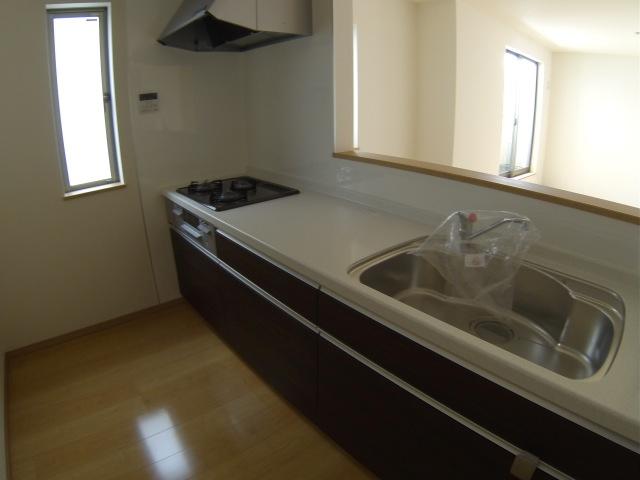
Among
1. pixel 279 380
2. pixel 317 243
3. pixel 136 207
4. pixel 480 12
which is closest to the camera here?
pixel 317 243

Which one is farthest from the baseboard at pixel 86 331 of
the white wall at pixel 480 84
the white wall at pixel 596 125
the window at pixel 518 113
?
the white wall at pixel 596 125

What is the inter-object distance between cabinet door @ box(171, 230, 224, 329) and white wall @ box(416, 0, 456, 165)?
3329 millimetres

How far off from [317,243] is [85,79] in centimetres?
179

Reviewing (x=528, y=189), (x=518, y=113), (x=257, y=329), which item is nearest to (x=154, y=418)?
(x=257, y=329)

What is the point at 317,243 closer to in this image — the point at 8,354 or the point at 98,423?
the point at 98,423

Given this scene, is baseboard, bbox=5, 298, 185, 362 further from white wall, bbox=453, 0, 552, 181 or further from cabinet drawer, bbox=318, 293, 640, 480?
white wall, bbox=453, 0, 552, 181

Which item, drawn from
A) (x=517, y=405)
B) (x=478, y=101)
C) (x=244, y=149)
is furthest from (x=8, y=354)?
(x=478, y=101)

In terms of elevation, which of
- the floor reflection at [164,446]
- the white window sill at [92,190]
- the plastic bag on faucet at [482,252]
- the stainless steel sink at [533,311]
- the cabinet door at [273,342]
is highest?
the white window sill at [92,190]

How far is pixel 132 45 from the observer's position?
222cm

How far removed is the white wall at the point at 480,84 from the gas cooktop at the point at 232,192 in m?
2.93

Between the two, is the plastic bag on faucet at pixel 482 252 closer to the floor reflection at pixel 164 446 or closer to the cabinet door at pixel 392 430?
the cabinet door at pixel 392 430

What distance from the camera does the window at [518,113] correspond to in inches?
230

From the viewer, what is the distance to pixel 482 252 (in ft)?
4.32

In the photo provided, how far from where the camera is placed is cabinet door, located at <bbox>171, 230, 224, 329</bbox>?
217 centimetres
